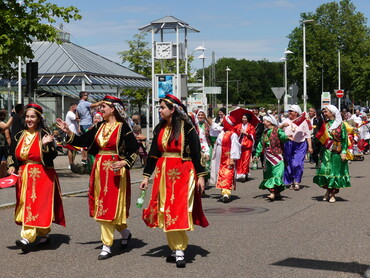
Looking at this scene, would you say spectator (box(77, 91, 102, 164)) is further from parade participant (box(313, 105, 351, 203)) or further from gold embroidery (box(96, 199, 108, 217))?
gold embroidery (box(96, 199, 108, 217))

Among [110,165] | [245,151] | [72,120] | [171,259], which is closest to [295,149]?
[245,151]

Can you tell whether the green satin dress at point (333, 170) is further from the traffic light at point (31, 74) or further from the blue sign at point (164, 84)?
the blue sign at point (164, 84)

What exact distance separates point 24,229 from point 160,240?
1.65 metres

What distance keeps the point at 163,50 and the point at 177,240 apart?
19.7 meters

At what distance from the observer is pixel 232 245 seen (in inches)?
339

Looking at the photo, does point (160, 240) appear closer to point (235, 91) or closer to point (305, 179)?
point (305, 179)

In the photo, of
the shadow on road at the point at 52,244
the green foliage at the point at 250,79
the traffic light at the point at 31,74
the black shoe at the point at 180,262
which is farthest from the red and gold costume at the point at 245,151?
the green foliage at the point at 250,79

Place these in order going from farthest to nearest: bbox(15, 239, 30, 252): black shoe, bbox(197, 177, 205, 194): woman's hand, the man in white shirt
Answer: the man in white shirt < bbox(15, 239, 30, 252): black shoe < bbox(197, 177, 205, 194): woman's hand

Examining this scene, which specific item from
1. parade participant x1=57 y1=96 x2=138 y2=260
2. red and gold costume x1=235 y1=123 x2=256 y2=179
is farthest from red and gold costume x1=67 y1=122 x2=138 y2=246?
red and gold costume x1=235 y1=123 x2=256 y2=179

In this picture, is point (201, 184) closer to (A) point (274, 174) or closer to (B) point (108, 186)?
(B) point (108, 186)

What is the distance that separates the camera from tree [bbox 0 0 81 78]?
1700 cm

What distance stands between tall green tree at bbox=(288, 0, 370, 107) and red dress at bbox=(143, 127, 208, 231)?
8144 cm

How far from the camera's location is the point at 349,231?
9562 millimetres

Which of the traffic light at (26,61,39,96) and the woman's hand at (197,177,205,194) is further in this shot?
the traffic light at (26,61,39,96)
